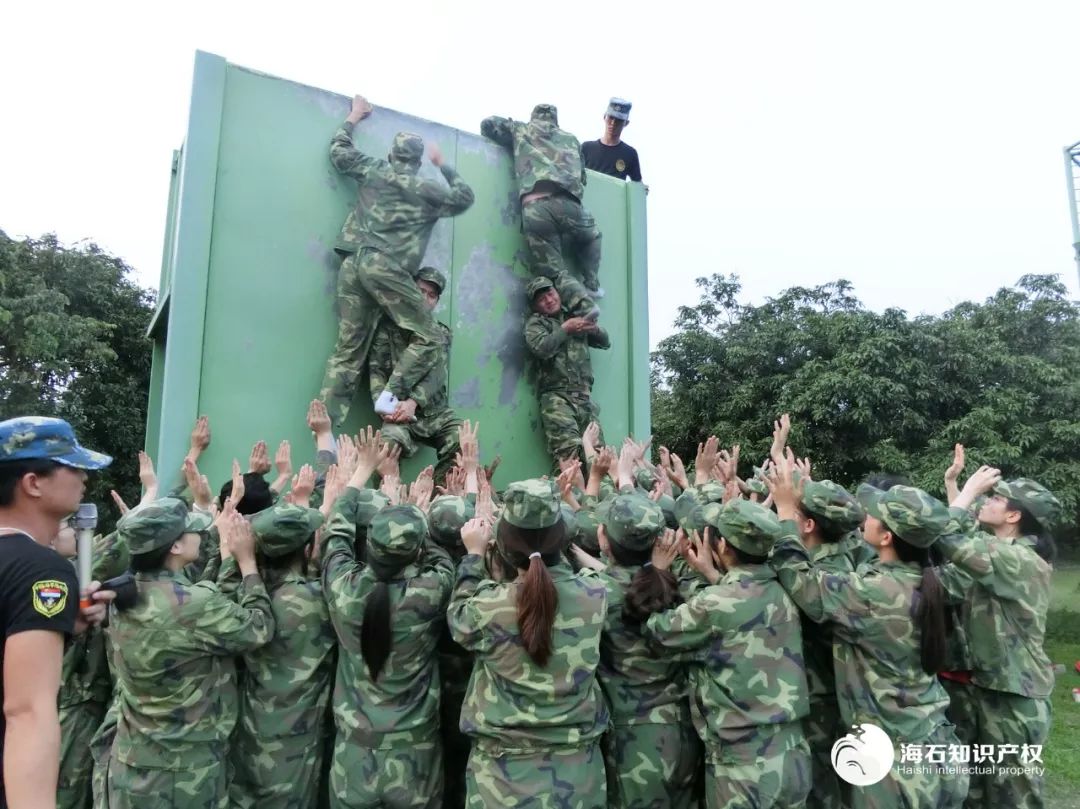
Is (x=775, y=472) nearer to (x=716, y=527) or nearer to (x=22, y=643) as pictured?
(x=716, y=527)

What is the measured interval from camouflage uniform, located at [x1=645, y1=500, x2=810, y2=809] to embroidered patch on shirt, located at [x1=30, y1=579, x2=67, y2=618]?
6.68 ft

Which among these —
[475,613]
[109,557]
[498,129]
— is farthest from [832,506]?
[498,129]

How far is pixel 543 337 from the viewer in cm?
639

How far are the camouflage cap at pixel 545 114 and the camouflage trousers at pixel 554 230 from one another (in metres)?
0.75

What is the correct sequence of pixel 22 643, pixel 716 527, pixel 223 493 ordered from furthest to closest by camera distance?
1. pixel 223 493
2. pixel 716 527
3. pixel 22 643

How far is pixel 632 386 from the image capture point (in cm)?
741

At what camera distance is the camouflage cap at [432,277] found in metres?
5.85

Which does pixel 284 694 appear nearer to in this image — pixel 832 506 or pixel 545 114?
pixel 832 506

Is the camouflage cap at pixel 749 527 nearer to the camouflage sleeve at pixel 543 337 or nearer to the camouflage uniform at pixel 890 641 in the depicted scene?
the camouflage uniform at pixel 890 641

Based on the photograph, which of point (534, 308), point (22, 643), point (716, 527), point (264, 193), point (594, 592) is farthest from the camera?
point (534, 308)

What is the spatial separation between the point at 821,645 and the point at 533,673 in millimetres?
1486

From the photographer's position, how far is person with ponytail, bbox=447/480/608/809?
106 inches

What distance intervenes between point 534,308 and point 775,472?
11.7ft

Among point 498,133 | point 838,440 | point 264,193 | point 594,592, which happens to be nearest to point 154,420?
point 264,193
